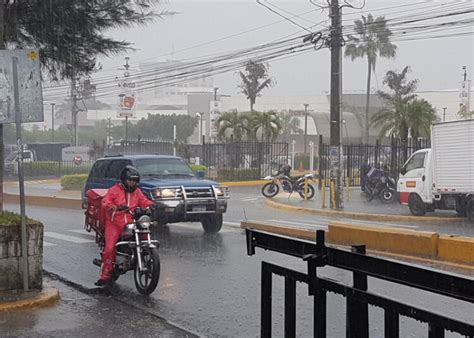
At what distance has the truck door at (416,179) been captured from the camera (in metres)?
21.5

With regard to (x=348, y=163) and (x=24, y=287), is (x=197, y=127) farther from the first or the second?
(x=24, y=287)

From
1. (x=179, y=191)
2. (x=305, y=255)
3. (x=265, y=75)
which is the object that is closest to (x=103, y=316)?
(x=305, y=255)

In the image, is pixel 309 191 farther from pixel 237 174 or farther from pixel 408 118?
pixel 237 174

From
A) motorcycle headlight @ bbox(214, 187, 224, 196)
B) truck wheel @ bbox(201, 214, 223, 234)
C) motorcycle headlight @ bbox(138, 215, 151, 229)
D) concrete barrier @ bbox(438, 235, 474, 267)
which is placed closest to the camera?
motorcycle headlight @ bbox(138, 215, 151, 229)

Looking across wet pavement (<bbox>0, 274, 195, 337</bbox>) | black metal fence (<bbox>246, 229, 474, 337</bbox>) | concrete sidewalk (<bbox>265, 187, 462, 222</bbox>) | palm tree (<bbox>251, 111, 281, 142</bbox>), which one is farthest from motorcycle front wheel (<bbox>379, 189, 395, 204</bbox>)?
black metal fence (<bbox>246, 229, 474, 337</bbox>)

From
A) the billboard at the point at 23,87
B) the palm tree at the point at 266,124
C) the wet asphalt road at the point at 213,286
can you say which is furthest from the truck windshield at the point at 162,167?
the palm tree at the point at 266,124

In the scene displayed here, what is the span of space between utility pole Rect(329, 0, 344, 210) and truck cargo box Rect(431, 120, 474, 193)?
346cm

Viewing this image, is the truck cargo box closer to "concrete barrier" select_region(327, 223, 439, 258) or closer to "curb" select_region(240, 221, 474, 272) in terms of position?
"curb" select_region(240, 221, 474, 272)

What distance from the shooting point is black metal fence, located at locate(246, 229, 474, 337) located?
12.4ft

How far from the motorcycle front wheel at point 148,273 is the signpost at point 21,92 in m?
1.45

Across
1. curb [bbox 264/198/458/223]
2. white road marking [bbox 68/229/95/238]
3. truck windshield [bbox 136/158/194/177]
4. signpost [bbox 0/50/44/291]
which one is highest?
signpost [bbox 0/50/44/291]

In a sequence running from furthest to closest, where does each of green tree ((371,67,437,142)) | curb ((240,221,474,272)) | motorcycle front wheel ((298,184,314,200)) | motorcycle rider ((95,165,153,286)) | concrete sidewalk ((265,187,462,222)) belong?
green tree ((371,67,437,142))
motorcycle front wheel ((298,184,314,200))
concrete sidewalk ((265,187,462,222))
curb ((240,221,474,272))
motorcycle rider ((95,165,153,286))

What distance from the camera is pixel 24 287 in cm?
915

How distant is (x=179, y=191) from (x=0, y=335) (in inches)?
346
